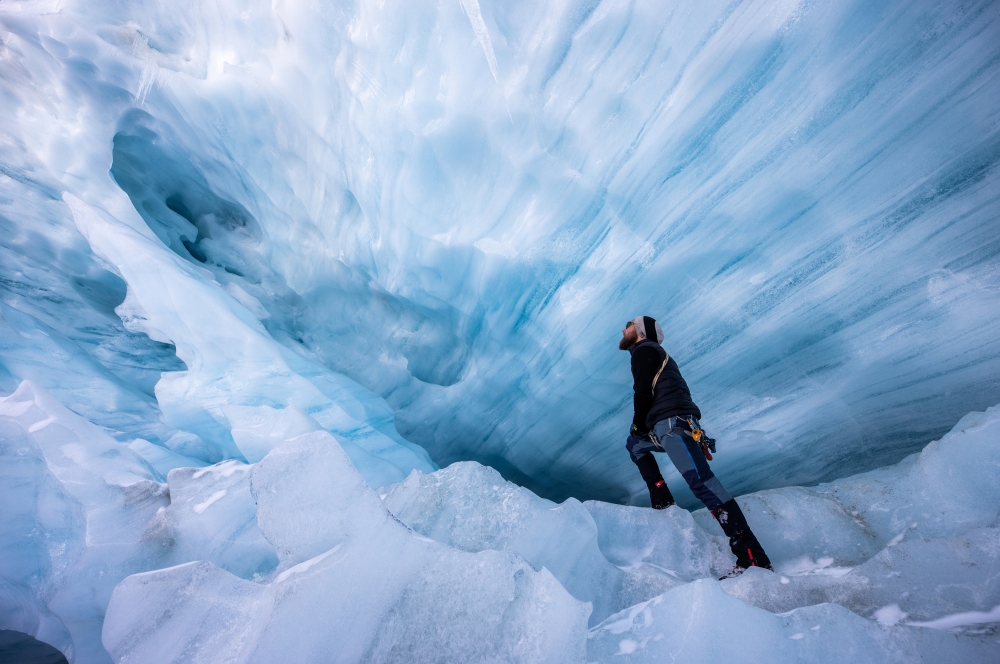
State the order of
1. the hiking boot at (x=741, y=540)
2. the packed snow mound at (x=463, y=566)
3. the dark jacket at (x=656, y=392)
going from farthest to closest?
the dark jacket at (x=656, y=392)
the hiking boot at (x=741, y=540)
the packed snow mound at (x=463, y=566)

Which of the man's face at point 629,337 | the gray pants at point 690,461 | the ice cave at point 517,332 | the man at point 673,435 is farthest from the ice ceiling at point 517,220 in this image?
the gray pants at point 690,461

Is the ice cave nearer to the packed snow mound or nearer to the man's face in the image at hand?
the packed snow mound

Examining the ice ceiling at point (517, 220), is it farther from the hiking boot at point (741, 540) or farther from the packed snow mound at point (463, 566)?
the hiking boot at point (741, 540)

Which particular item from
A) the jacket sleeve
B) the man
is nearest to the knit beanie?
the man

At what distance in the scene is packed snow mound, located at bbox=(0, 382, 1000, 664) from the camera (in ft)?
4.35

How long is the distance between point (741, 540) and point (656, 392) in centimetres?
70

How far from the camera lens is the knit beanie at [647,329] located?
2227mm

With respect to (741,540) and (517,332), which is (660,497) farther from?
(517,332)

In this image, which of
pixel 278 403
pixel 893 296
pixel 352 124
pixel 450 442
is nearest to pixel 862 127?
pixel 893 296

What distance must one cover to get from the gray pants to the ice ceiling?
777 millimetres

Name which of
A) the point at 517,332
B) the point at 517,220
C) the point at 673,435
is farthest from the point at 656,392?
the point at 517,220

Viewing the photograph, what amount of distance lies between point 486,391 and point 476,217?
133cm

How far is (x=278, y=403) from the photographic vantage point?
3305 mm

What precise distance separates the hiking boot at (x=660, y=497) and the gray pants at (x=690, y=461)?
383 mm
